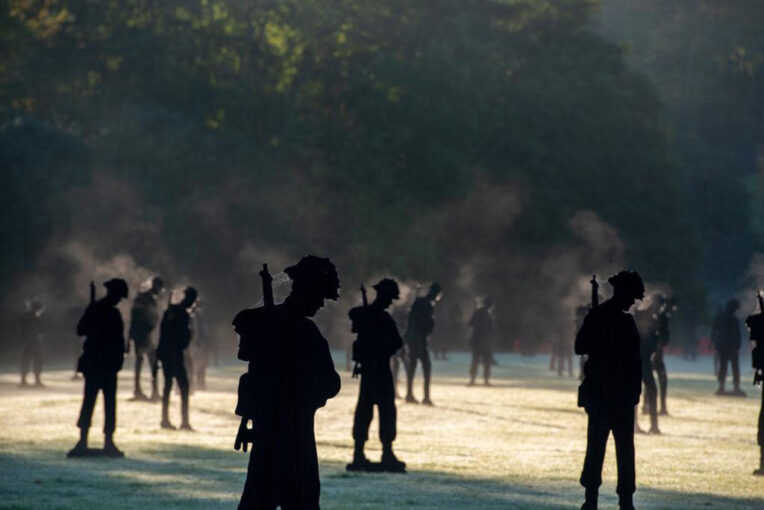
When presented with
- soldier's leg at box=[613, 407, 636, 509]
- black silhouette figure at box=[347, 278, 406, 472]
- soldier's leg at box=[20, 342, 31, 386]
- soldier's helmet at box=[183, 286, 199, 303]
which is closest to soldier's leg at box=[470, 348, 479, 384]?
soldier's leg at box=[20, 342, 31, 386]

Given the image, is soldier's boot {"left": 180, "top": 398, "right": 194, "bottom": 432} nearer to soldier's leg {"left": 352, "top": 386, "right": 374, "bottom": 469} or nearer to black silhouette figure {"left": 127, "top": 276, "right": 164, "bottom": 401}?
black silhouette figure {"left": 127, "top": 276, "right": 164, "bottom": 401}

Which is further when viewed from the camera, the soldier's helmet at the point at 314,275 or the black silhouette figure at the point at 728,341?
the black silhouette figure at the point at 728,341

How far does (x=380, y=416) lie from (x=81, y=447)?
412 cm

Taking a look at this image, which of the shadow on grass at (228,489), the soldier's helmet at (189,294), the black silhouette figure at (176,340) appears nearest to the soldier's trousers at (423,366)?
the black silhouette figure at (176,340)

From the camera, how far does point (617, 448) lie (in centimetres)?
1370

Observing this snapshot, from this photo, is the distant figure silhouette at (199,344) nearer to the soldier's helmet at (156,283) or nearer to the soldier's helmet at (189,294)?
the soldier's helmet at (156,283)

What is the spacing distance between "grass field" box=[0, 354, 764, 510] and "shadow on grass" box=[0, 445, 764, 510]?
0.06 feet

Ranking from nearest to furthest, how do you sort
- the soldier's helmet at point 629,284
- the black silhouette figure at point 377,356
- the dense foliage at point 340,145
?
the soldier's helmet at point 629,284
the black silhouette figure at point 377,356
the dense foliage at point 340,145

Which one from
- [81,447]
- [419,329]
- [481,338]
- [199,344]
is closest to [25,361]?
[199,344]

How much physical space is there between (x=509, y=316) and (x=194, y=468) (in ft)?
162

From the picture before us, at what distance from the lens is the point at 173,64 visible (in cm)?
6188

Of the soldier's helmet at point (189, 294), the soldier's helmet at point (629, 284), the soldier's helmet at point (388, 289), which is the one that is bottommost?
the soldier's helmet at point (629, 284)

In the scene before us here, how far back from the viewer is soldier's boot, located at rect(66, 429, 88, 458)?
19234 millimetres

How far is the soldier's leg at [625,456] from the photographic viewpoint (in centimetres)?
1363
